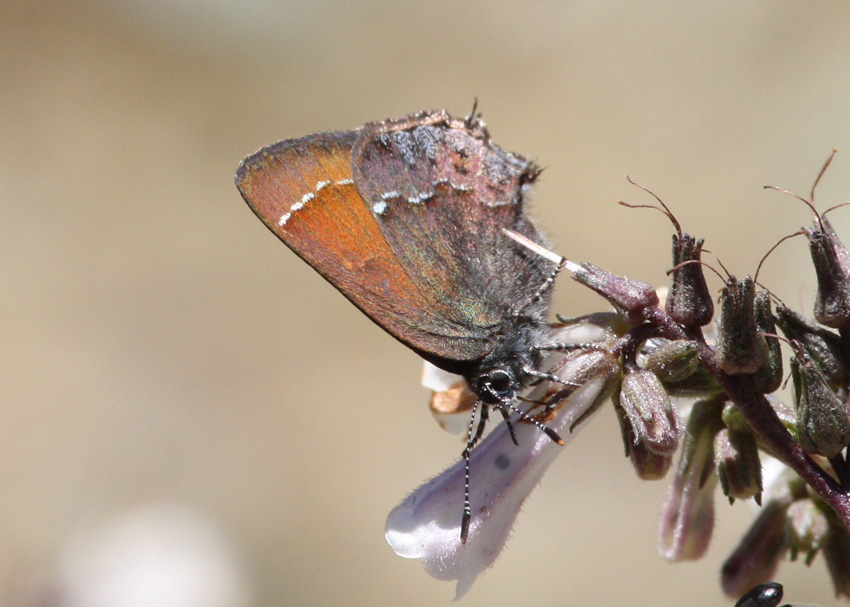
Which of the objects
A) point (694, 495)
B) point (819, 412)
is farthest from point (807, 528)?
point (819, 412)

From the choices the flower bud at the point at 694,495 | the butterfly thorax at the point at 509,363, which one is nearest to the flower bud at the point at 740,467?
the flower bud at the point at 694,495

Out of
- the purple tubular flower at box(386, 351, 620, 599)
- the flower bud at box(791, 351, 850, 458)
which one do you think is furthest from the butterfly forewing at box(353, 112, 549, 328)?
the flower bud at box(791, 351, 850, 458)

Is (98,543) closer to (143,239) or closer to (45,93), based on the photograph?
(143,239)

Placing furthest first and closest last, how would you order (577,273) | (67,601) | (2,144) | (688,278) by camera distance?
(2,144), (67,601), (577,273), (688,278)

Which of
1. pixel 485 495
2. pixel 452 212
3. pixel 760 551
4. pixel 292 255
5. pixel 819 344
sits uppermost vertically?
pixel 292 255

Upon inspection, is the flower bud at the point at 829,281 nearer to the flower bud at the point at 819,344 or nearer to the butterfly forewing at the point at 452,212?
the flower bud at the point at 819,344

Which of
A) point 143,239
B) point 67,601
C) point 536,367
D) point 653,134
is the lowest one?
point 67,601

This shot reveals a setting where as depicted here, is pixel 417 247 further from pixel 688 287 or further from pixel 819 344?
A: pixel 819 344

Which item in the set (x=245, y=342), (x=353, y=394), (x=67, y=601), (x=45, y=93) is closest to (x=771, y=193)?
(x=353, y=394)
